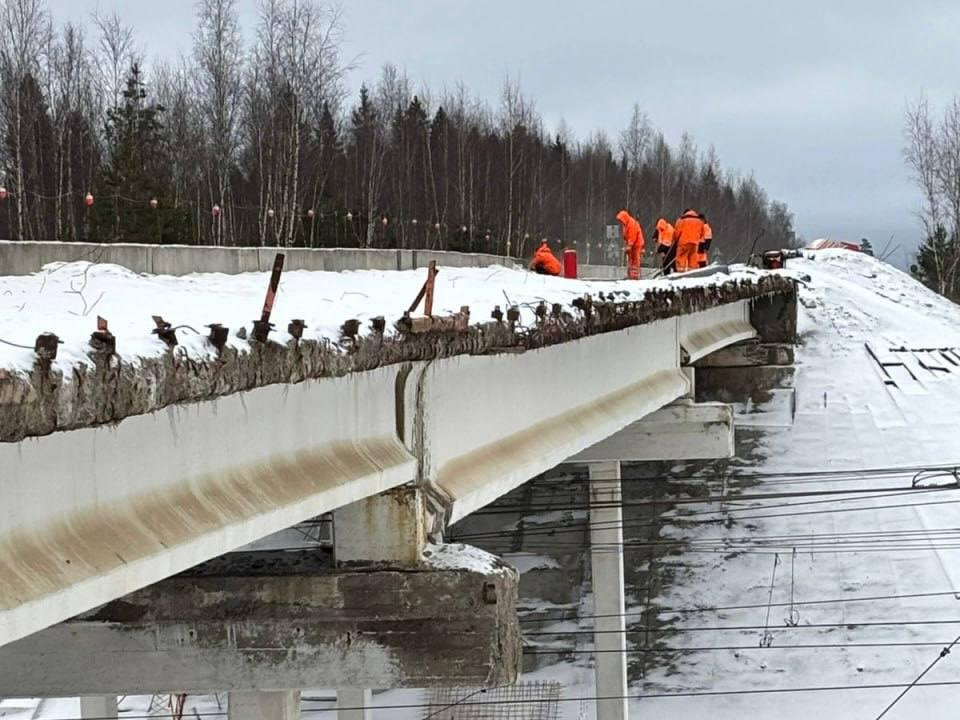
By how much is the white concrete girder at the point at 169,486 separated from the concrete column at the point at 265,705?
111 cm

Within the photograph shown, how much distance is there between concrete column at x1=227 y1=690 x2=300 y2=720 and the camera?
5715mm

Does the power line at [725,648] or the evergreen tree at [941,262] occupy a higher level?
the evergreen tree at [941,262]

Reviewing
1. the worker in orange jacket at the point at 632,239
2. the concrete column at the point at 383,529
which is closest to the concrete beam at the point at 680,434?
the concrete column at the point at 383,529

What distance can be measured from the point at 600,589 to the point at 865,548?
5.21m

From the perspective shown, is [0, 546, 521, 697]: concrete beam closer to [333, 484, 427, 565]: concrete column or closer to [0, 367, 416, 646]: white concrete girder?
[333, 484, 427, 565]: concrete column

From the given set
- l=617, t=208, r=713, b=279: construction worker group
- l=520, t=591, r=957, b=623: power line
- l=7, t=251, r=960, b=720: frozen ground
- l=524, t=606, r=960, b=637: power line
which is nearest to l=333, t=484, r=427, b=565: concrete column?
l=7, t=251, r=960, b=720: frozen ground

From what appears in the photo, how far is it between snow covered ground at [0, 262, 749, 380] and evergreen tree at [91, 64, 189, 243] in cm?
1907

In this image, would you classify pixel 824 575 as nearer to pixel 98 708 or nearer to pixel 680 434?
pixel 680 434

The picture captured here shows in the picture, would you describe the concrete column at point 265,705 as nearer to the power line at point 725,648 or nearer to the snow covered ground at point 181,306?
the snow covered ground at point 181,306

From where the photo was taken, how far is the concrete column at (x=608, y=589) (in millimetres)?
13805

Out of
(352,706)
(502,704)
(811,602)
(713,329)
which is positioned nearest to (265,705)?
(352,706)

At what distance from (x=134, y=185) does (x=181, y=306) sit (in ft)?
83.0

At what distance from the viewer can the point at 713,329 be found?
18.9 metres

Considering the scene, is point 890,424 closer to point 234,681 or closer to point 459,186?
point 234,681
